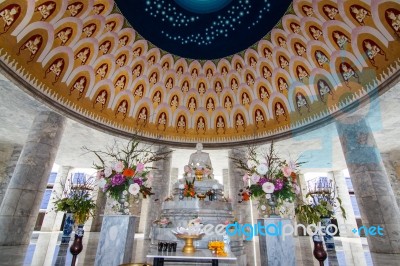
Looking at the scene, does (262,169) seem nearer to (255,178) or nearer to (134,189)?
(255,178)

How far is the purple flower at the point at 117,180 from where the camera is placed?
5098 mm

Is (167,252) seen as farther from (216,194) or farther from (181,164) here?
(181,164)

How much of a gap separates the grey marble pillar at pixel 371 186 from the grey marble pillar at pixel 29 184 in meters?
13.1

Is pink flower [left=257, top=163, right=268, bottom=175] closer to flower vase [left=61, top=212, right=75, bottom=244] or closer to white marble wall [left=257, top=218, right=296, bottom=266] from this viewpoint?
white marble wall [left=257, top=218, right=296, bottom=266]

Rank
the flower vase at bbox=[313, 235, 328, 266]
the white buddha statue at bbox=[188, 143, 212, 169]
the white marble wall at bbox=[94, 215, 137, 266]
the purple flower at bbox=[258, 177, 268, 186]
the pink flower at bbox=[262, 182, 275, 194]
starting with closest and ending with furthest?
the flower vase at bbox=[313, 235, 328, 266] < the white marble wall at bbox=[94, 215, 137, 266] < the pink flower at bbox=[262, 182, 275, 194] < the purple flower at bbox=[258, 177, 268, 186] < the white buddha statue at bbox=[188, 143, 212, 169]

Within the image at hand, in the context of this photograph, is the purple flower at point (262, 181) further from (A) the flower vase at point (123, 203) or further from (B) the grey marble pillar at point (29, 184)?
(B) the grey marble pillar at point (29, 184)

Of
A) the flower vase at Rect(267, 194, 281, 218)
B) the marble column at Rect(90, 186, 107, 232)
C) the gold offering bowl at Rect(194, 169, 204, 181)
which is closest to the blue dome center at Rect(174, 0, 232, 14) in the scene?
the gold offering bowl at Rect(194, 169, 204, 181)

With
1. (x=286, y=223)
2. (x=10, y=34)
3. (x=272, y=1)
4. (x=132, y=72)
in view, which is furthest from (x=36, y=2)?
(x=286, y=223)

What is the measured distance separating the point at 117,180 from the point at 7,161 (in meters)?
15.0

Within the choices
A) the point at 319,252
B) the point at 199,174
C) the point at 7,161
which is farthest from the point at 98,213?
the point at 319,252

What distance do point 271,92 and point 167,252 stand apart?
1200 cm

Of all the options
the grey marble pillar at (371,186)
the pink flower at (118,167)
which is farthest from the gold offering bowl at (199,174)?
the grey marble pillar at (371,186)

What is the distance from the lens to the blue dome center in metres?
10.5

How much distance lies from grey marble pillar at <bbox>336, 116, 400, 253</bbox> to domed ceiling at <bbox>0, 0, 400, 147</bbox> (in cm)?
155
